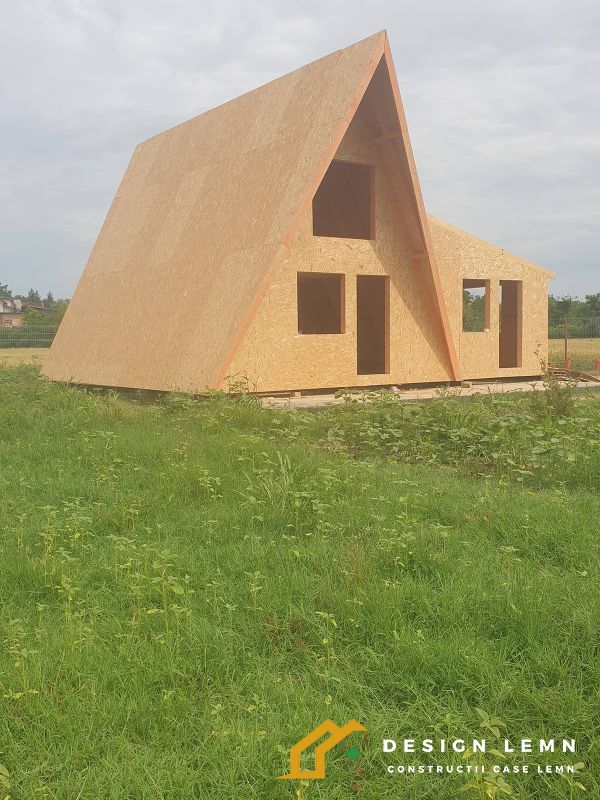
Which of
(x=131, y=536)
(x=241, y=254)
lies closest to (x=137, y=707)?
(x=131, y=536)

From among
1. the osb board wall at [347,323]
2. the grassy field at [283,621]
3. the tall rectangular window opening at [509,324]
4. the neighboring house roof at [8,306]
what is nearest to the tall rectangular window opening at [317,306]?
the tall rectangular window opening at [509,324]

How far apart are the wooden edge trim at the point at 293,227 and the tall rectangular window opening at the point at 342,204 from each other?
399 cm

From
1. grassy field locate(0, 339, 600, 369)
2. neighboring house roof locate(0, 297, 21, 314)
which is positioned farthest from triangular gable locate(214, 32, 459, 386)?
neighboring house roof locate(0, 297, 21, 314)

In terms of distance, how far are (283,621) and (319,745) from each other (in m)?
0.89

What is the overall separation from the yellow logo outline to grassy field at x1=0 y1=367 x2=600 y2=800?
0.10ft

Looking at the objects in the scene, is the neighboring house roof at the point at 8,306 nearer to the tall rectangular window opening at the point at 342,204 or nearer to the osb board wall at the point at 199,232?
the osb board wall at the point at 199,232

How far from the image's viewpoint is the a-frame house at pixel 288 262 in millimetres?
11375

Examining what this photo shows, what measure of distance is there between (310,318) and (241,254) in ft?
21.7

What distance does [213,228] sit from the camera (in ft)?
41.8

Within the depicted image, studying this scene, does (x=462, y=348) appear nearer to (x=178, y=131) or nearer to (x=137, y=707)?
(x=178, y=131)

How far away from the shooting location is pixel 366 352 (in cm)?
1659

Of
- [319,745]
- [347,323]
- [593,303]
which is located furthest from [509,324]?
[593,303]

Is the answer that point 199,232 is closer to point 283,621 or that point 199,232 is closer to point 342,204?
point 342,204

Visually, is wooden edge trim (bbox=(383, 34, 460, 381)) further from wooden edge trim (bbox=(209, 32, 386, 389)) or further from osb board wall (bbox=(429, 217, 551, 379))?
osb board wall (bbox=(429, 217, 551, 379))
